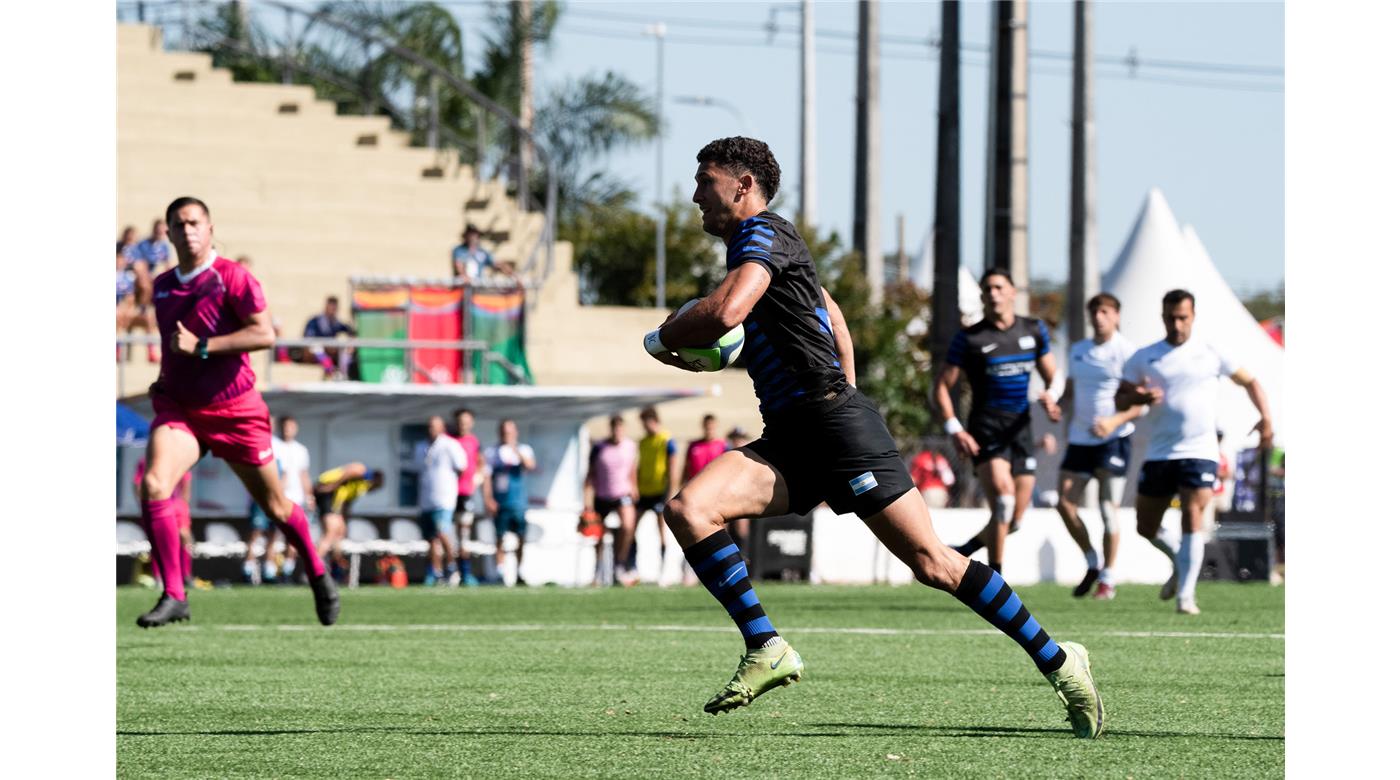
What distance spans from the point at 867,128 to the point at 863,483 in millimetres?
37110

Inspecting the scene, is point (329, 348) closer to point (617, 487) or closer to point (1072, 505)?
point (617, 487)

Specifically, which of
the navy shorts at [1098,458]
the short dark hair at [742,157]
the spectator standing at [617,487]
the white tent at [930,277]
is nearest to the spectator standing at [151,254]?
the spectator standing at [617,487]

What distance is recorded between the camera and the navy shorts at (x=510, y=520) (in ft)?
79.5

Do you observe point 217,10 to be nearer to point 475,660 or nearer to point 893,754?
point 475,660

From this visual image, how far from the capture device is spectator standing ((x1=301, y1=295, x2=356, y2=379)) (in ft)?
91.4

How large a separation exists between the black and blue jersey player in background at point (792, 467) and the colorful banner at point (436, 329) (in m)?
21.9

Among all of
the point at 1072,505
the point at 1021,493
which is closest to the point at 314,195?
the point at 1072,505

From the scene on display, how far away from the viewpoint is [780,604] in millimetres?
16656
